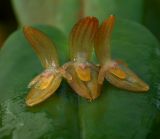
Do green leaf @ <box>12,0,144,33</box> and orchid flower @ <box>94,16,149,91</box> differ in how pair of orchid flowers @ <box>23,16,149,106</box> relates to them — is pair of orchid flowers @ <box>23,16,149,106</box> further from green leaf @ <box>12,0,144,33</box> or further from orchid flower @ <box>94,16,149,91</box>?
green leaf @ <box>12,0,144,33</box>

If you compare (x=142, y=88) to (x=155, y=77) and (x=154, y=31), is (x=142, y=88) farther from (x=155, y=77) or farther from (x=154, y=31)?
(x=154, y=31)

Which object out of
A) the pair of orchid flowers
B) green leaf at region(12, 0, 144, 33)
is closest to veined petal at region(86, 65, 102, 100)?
the pair of orchid flowers

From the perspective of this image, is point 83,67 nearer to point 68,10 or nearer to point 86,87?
point 86,87

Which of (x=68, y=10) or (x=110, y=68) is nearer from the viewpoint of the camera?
(x=110, y=68)

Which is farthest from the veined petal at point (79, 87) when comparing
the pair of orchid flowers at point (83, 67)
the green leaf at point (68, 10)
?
the green leaf at point (68, 10)

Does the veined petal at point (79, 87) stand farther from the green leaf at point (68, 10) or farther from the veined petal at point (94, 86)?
the green leaf at point (68, 10)

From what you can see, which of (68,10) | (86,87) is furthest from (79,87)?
(68,10)
